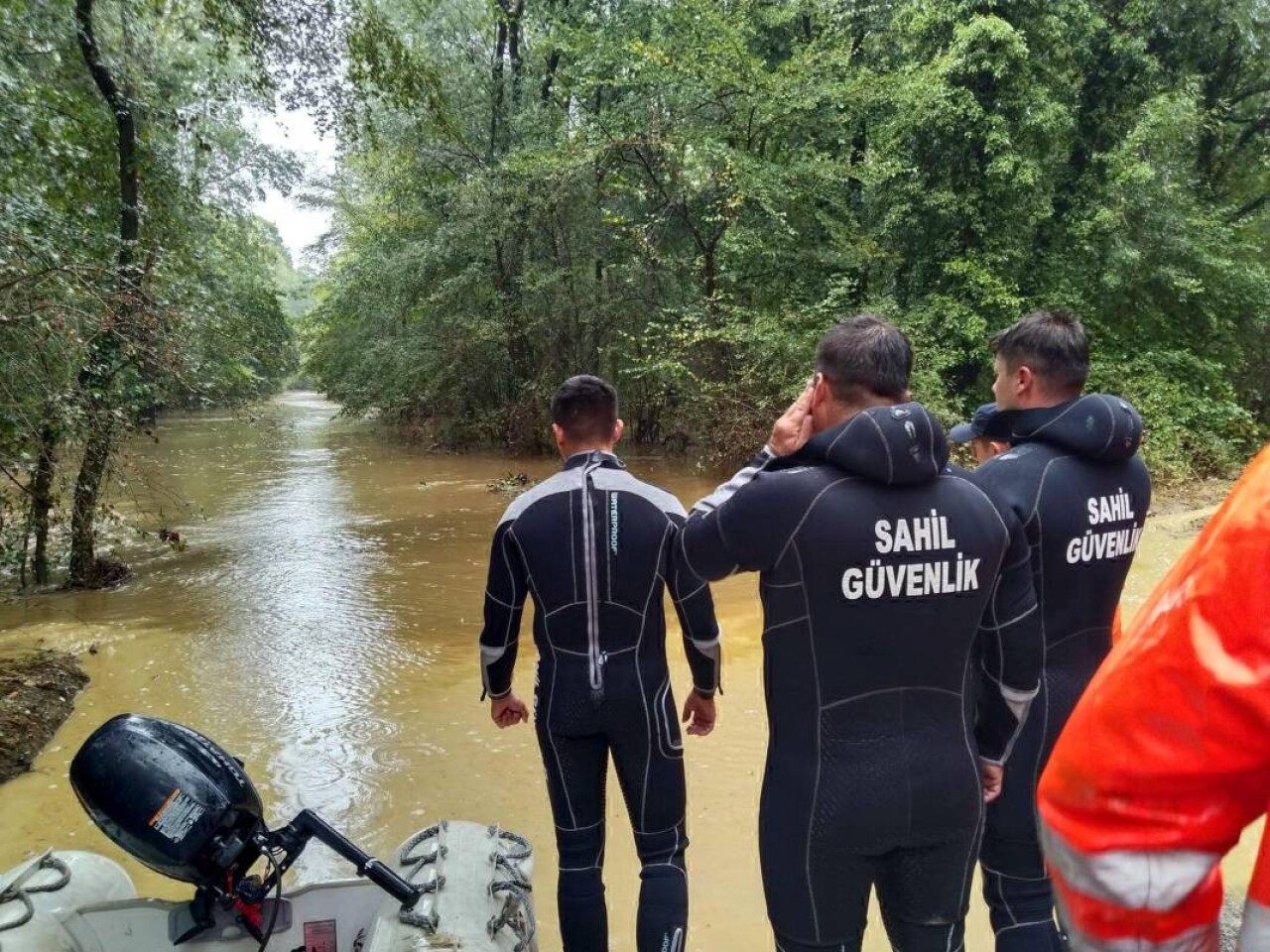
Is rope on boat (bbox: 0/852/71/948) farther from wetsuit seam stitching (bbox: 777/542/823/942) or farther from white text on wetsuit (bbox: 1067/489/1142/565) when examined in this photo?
white text on wetsuit (bbox: 1067/489/1142/565)

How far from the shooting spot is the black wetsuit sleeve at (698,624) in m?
2.64

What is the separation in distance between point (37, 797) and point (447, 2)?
16509 mm

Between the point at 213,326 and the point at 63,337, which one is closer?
the point at 63,337

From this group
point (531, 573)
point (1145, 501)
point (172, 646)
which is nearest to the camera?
point (1145, 501)

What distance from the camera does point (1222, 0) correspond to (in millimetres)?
13344

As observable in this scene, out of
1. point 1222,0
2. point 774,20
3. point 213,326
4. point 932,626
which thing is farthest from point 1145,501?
point 1222,0

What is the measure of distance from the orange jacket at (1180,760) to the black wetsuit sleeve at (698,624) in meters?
1.77

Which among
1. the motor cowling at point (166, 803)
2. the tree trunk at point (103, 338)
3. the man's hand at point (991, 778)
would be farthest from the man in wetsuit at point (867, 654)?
the tree trunk at point (103, 338)

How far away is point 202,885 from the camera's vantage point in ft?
6.98

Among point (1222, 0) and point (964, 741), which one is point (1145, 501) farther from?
point (1222, 0)

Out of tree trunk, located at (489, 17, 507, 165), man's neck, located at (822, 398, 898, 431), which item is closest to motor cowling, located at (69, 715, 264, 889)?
man's neck, located at (822, 398, 898, 431)

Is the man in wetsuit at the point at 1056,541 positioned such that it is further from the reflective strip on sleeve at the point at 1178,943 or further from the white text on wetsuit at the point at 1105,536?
the reflective strip on sleeve at the point at 1178,943

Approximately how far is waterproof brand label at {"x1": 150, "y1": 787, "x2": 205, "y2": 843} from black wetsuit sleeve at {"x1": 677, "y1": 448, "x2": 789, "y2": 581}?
142 cm

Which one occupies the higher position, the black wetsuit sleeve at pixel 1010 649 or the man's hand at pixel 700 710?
the black wetsuit sleeve at pixel 1010 649
